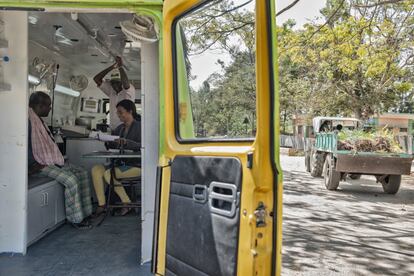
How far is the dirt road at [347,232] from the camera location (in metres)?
4.35

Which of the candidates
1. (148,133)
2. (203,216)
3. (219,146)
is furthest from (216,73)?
(148,133)

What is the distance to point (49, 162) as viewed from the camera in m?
4.74

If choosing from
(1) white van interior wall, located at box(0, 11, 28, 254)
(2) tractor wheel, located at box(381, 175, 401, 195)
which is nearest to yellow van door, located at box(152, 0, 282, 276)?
(1) white van interior wall, located at box(0, 11, 28, 254)

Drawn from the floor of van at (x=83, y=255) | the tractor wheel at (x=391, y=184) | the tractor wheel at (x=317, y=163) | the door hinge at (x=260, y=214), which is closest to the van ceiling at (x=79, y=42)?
the floor of van at (x=83, y=255)

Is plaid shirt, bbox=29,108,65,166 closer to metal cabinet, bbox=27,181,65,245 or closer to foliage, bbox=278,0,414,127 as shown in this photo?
metal cabinet, bbox=27,181,65,245

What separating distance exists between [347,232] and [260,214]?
14.5 ft

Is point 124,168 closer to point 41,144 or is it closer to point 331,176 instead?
point 41,144

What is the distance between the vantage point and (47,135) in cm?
480

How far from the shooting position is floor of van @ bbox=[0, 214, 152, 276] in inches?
146

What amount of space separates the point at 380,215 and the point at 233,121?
5701 millimetres

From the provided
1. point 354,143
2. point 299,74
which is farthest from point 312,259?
point 299,74

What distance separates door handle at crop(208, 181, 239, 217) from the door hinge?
0.12 meters

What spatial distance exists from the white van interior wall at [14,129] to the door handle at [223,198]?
102 inches

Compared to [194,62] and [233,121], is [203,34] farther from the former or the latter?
[233,121]
